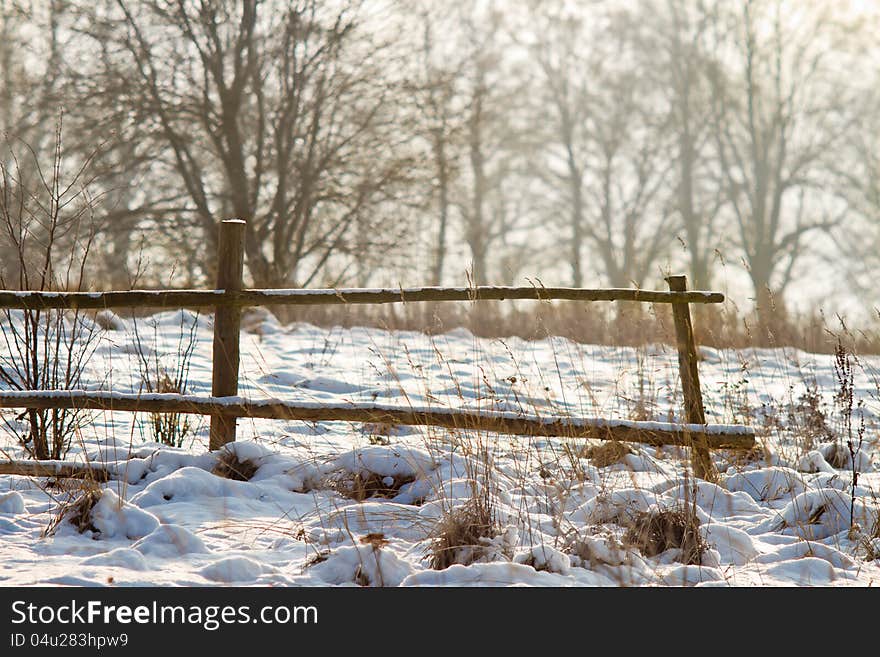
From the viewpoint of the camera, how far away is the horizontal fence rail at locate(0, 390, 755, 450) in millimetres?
4781

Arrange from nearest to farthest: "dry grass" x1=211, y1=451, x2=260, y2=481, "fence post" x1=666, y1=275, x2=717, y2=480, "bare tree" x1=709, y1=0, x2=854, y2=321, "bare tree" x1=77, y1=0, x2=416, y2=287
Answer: "dry grass" x1=211, y1=451, x2=260, y2=481
"fence post" x1=666, y1=275, x2=717, y2=480
"bare tree" x1=77, y1=0, x2=416, y2=287
"bare tree" x1=709, y1=0, x2=854, y2=321

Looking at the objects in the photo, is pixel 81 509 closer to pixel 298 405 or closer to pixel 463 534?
pixel 298 405

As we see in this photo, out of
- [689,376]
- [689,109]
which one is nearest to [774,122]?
[689,109]

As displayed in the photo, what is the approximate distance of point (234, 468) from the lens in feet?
16.7

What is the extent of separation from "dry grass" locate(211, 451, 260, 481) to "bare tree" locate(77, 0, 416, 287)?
904cm

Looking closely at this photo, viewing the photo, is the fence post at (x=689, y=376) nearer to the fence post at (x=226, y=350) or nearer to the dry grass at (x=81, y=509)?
the fence post at (x=226, y=350)

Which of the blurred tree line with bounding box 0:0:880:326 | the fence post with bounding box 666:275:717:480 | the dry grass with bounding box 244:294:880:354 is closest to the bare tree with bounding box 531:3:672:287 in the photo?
the blurred tree line with bounding box 0:0:880:326

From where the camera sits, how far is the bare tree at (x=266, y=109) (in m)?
13.9

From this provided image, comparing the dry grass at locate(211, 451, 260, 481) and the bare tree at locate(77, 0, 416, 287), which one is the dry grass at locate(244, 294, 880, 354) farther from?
the dry grass at locate(211, 451, 260, 481)

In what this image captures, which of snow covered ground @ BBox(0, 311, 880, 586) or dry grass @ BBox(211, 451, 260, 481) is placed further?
dry grass @ BBox(211, 451, 260, 481)

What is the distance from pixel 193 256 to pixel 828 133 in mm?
19893

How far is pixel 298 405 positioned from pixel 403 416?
0.61 meters

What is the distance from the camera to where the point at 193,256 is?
14.3m

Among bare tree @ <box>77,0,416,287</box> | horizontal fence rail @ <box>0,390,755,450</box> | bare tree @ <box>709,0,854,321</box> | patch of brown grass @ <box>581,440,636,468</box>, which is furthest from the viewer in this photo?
bare tree @ <box>709,0,854,321</box>
